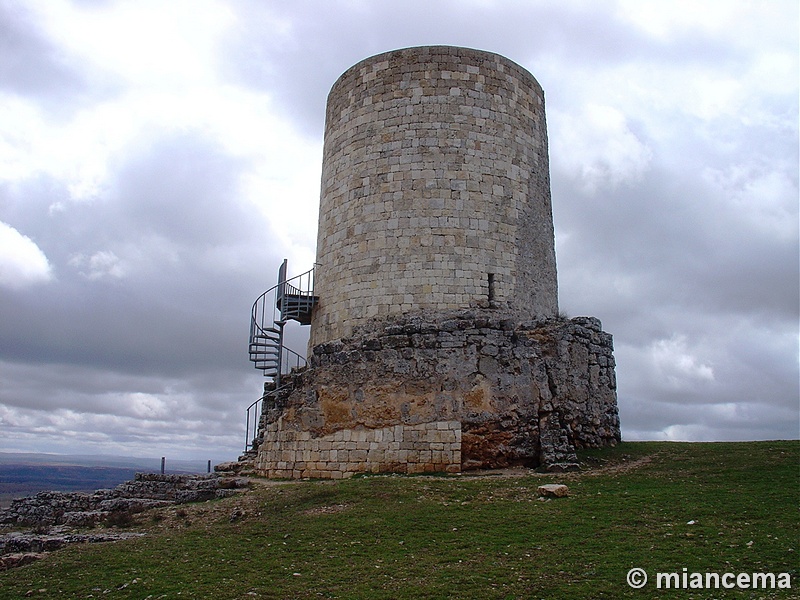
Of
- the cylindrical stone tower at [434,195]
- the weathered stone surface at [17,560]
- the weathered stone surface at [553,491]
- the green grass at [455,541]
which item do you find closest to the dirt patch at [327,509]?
the green grass at [455,541]

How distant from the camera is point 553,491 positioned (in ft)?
41.9

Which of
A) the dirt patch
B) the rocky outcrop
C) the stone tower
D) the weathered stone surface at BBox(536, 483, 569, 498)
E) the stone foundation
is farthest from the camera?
the stone tower

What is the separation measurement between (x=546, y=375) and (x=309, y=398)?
5672mm

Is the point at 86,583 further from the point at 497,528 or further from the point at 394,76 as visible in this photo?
the point at 394,76

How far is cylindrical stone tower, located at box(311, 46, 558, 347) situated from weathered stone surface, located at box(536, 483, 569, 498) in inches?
264

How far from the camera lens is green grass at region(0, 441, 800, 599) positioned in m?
8.66

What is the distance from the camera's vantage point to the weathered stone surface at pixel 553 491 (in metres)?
12.7

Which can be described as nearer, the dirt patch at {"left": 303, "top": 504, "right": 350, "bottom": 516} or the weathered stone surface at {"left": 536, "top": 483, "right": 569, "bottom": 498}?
the dirt patch at {"left": 303, "top": 504, "right": 350, "bottom": 516}

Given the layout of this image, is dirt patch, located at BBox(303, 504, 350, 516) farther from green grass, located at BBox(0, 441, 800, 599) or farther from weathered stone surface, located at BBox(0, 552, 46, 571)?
weathered stone surface, located at BBox(0, 552, 46, 571)

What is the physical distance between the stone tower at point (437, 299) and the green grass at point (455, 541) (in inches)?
76.1

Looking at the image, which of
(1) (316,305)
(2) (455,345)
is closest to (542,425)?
(2) (455,345)

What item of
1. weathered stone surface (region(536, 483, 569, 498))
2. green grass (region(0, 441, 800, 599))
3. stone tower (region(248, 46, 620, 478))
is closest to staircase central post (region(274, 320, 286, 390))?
stone tower (region(248, 46, 620, 478))

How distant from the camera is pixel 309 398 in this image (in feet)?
57.7

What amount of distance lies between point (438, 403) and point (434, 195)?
594 centimetres
